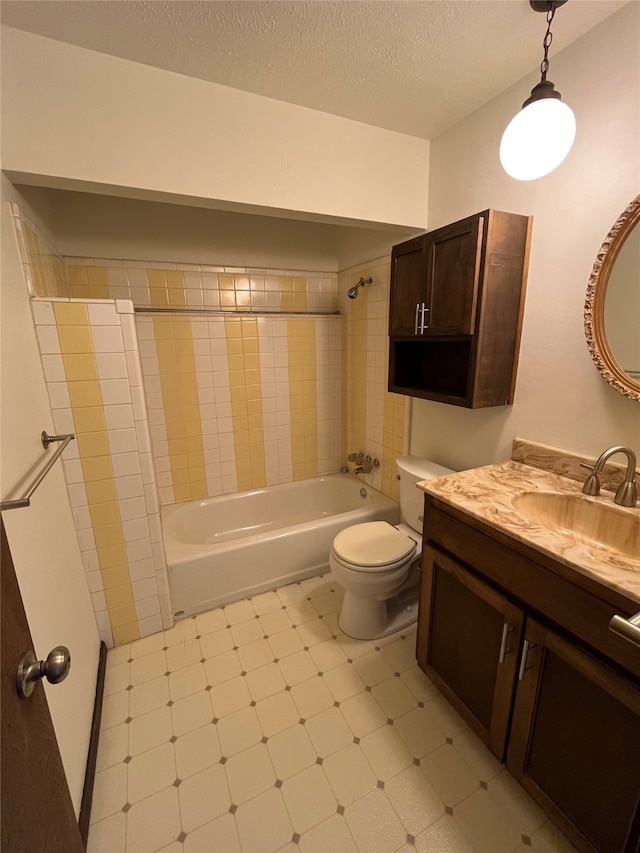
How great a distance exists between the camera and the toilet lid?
1660 mm

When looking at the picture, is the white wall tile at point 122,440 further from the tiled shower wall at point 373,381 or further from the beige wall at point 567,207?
the beige wall at point 567,207

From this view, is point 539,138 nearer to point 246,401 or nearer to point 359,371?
point 359,371

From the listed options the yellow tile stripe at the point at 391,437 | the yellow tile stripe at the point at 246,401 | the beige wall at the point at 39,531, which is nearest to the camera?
the beige wall at the point at 39,531

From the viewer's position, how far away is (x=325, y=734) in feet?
4.42

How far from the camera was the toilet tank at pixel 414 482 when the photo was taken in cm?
182

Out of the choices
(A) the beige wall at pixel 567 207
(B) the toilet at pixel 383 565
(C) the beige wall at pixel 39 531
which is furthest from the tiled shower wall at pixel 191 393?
(A) the beige wall at pixel 567 207

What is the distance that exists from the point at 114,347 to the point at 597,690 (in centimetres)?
190

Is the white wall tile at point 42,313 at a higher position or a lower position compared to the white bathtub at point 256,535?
higher

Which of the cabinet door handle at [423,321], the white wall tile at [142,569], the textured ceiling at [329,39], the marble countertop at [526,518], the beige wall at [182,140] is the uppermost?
the textured ceiling at [329,39]

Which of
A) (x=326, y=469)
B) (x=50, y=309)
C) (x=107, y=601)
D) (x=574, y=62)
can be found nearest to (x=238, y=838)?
(x=107, y=601)

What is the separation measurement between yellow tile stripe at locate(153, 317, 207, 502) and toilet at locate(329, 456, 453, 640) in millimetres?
1204

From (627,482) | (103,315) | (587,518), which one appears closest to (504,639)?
(587,518)

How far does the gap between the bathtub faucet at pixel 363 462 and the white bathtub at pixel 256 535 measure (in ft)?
0.38

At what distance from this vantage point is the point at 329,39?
Result: 3.85 ft
